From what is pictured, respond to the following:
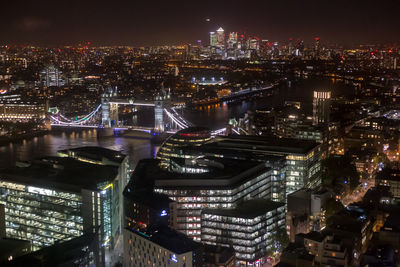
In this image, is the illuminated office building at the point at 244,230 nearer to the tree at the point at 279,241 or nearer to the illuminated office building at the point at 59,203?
the tree at the point at 279,241

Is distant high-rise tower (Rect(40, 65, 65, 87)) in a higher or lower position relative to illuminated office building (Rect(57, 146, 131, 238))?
higher

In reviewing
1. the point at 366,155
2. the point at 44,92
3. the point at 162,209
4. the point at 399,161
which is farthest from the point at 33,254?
the point at 44,92

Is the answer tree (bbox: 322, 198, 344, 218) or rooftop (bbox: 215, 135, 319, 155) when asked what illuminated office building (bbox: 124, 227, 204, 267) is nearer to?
tree (bbox: 322, 198, 344, 218)

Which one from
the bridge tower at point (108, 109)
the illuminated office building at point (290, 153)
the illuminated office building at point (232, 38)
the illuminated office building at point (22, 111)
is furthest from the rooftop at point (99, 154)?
the illuminated office building at point (232, 38)

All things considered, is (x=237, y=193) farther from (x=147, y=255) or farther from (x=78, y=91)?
(x=78, y=91)

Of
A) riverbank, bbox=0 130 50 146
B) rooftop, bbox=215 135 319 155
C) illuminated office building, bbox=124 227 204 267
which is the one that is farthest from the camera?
riverbank, bbox=0 130 50 146

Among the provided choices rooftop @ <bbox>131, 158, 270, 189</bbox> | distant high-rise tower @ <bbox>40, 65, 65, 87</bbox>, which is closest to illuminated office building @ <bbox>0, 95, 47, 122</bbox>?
distant high-rise tower @ <bbox>40, 65, 65, 87</bbox>

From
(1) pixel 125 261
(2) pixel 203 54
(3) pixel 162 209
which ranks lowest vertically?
(1) pixel 125 261

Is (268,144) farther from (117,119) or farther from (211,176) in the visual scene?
(117,119)
